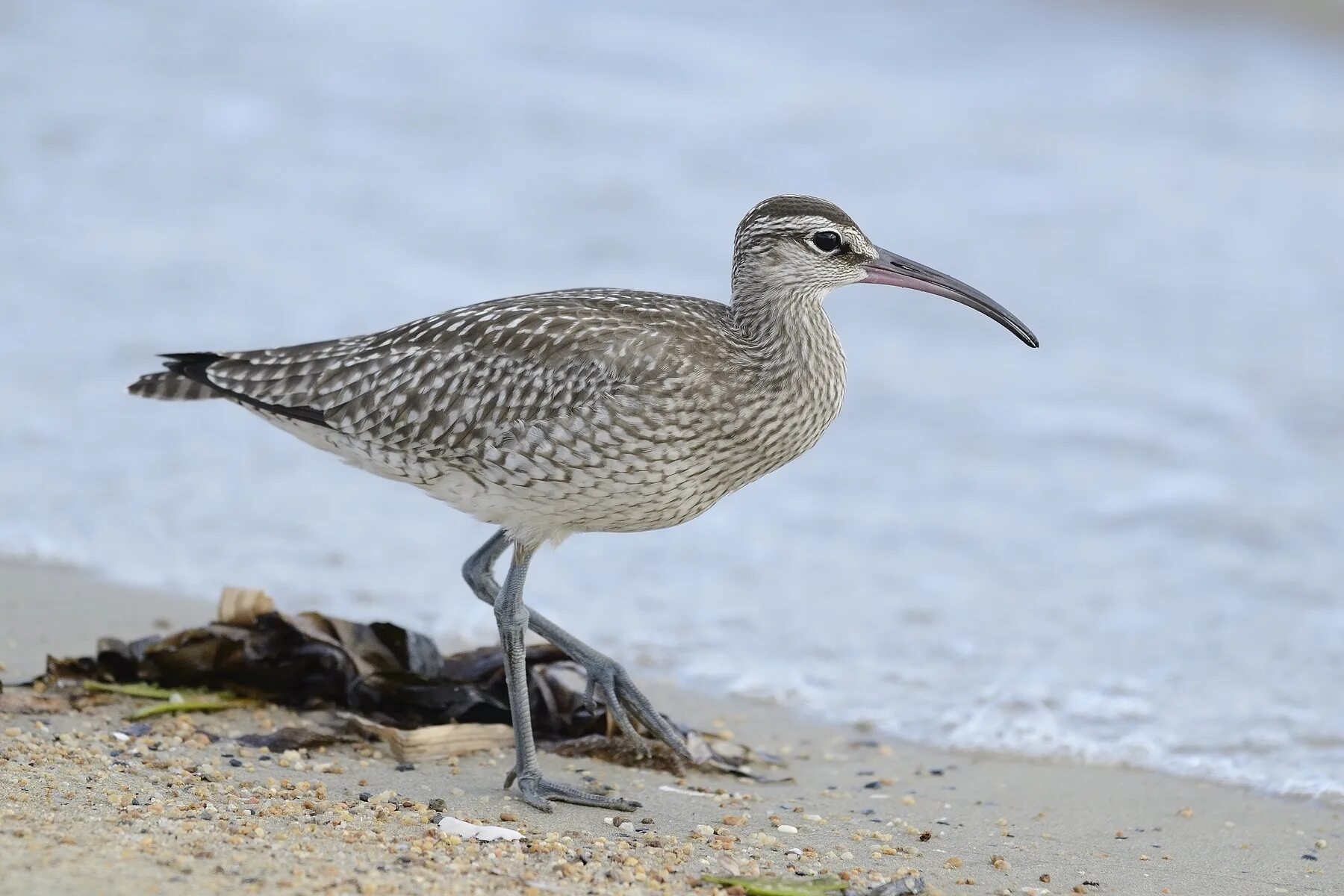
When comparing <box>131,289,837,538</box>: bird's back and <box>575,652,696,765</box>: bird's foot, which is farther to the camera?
<box>575,652,696,765</box>: bird's foot

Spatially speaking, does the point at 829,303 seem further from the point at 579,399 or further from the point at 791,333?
the point at 579,399

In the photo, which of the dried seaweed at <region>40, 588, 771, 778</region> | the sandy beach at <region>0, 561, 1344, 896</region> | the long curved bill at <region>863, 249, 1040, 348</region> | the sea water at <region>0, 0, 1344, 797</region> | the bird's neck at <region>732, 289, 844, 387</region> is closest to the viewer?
the sandy beach at <region>0, 561, 1344, 896</region>

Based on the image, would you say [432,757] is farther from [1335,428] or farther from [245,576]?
[1335,428]

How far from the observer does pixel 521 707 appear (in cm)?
708

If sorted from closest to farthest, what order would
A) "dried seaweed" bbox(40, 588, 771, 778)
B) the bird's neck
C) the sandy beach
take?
the sandy beach, the bird's neck, "dried seaweed" bbox(40, 588, 771, 778)

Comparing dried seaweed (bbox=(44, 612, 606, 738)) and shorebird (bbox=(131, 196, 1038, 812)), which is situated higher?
shorebird (bbox=(131, 196, 1038, 812))

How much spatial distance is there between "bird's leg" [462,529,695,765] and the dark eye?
1.85 meters

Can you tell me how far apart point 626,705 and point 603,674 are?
0.55 ft

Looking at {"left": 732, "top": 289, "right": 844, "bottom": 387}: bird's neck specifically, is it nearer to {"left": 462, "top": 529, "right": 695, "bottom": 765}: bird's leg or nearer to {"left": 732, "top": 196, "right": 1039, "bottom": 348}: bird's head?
{"left": 732, "top": 196, "right": 1039, "bottom": 348}: bird's head

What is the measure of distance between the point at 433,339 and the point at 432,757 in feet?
5.91

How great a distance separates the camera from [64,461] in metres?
11.1

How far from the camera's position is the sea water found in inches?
372

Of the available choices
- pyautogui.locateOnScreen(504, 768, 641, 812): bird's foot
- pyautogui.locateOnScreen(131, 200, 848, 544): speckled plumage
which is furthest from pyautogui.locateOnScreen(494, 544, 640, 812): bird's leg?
pyautogui.locateOnScreen(131, 200, 848, 544): speckled plumage

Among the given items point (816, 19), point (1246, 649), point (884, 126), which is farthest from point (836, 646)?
point (816, 19)
